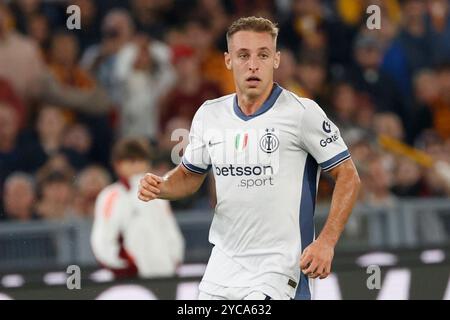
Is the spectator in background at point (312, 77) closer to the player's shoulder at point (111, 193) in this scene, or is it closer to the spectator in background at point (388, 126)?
the spectator in background at point (388, 126)

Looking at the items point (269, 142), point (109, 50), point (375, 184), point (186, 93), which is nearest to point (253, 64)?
point (269, 142)

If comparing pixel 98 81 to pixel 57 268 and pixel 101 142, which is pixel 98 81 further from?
pixel 57 268

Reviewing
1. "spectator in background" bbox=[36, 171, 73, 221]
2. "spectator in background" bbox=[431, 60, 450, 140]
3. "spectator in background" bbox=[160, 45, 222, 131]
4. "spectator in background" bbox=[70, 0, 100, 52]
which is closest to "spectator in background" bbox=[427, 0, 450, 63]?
"spectator in background" bbox=[431, 60, 450, 140]

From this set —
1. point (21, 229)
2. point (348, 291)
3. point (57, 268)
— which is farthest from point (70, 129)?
point (348, 291)

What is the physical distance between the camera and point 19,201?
11.5 m

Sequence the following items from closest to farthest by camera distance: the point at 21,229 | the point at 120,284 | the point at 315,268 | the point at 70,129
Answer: the point at 315,268
the point at 120,284
the point at 21,229
the point at 70,129

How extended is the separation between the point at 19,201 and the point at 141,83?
2.17 m

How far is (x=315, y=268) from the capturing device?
677 centimetres

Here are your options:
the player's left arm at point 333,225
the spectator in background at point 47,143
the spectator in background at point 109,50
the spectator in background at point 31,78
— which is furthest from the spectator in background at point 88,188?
the player's left arm at point 333,225

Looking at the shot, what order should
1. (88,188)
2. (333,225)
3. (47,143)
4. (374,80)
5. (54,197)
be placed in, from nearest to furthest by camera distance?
(333,225), (54,197), (88,188), (47,143), (374,80)

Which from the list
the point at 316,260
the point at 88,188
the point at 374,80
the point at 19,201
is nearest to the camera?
the point at 316,260

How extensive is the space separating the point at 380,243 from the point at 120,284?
2.71m

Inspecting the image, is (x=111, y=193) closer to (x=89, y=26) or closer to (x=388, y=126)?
(x=89, y=26)
